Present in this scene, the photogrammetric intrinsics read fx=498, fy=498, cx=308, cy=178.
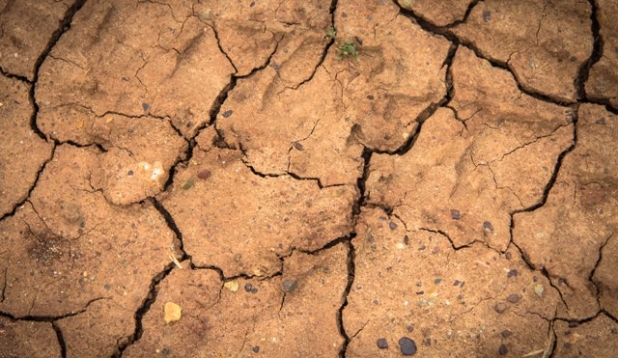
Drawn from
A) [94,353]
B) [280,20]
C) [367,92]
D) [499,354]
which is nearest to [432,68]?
[367,92]

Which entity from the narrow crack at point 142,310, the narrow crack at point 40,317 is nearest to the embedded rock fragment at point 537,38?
the narrow crack at point 142,310

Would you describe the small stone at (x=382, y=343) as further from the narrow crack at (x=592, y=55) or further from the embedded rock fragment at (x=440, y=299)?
the narrow crack at (x=592, y=55)

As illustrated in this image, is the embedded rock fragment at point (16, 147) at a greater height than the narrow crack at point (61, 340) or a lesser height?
greater

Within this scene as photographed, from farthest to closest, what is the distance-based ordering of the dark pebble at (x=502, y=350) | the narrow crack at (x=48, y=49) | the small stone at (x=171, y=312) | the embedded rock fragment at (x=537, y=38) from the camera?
the narrow crack at (x=48, y=49)
the embedded rock fragment at (x=537, y=38)
the small stone at (x=171, y=312)
the dark pebble at (x=502, y=350)

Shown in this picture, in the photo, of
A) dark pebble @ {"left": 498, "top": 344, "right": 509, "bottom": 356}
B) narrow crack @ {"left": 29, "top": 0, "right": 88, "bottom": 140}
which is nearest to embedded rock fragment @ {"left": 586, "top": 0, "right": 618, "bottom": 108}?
dark pebble @ {"left": 498, "top": 344, "right": 509, "bottom": 356}

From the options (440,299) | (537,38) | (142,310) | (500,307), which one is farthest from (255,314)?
(537,38)

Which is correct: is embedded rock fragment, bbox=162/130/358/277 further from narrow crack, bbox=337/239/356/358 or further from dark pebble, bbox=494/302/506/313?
dark pebble, bbox=494/302/506/313

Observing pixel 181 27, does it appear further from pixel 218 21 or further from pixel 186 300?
pixel 186 300
